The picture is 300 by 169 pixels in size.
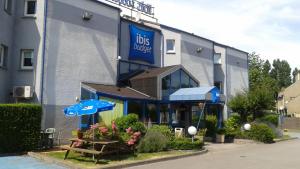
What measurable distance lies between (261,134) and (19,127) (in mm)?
17247

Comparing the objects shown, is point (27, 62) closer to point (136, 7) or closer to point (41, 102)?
point (41, 102)

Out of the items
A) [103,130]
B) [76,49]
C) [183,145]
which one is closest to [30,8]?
[76,49]

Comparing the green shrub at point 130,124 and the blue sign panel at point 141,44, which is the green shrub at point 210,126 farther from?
the green shrub at point 130,124

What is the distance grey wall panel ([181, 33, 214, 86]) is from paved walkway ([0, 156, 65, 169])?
17.8 meters

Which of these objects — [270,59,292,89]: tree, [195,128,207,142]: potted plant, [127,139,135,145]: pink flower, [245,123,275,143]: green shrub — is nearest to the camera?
[127,139,135,145]: pink flower

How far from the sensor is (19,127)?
17.1 meters

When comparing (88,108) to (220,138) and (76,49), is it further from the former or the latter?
(220,138)

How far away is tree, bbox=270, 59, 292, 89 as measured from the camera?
372 ft

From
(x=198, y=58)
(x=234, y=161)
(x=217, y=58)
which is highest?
(x=217, y=58)

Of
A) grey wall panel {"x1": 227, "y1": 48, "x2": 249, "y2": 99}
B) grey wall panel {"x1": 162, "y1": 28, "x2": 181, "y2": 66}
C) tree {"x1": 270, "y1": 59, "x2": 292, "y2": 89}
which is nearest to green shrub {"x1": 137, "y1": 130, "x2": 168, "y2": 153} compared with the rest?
grey wall panel {"x1": 162, "y1": 28, "x2": 181, "y2": 66}

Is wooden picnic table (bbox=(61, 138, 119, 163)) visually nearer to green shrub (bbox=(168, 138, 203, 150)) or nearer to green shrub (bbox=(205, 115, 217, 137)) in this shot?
green shrub (bbox=(168, 138, 203, 150))

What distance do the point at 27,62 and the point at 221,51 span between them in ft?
70.7

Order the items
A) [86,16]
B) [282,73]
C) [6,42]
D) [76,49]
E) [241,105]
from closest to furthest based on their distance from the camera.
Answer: [6,42] < [76,49] < [86,16] < [241,105] < [282,73]

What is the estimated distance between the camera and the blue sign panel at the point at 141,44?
90.0 feet
